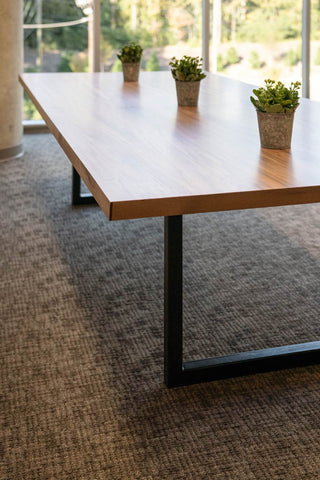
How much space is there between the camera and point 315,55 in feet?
20.5

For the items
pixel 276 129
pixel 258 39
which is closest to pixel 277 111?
pixel 276 129

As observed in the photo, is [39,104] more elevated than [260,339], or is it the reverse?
[39,104]

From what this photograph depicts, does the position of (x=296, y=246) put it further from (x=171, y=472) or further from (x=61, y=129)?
(x=171, y=472)

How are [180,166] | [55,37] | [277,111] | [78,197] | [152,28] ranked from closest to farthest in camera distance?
1. [180,166]
2. [277,111]
3. [78,197]
4. [55,37]
5. [152,28]

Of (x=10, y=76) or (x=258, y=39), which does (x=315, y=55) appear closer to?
(x=258, y=39)

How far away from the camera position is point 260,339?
7.77 ft

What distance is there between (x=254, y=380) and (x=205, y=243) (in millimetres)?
1231

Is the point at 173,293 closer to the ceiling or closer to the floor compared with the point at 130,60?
closer to the floor

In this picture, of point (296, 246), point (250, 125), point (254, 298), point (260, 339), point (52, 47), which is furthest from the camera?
point (52, 47)

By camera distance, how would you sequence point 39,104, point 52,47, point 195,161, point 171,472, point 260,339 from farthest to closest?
point 52,47, point 39,104, point 260,339, point 195,161, point 171,472

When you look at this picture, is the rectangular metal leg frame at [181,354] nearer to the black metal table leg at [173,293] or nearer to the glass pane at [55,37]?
the black metal table leg at [173,293]

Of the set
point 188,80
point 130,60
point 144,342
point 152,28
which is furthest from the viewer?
point 152,28

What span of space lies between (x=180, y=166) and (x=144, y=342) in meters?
0.68

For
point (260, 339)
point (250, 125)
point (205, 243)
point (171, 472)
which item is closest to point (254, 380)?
point (260, 339)
